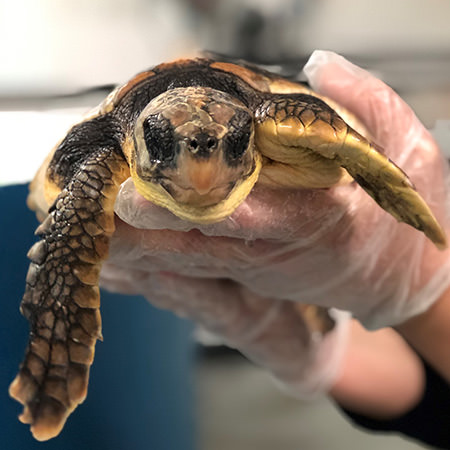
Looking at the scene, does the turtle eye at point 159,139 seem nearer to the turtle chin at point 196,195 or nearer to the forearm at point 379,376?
the turtle chin at point 196,195

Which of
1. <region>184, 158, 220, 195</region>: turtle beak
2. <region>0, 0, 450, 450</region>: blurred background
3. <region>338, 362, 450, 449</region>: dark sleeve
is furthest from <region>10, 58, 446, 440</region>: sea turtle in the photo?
<region>338, 362, 450, 449</region>: dark sleeve

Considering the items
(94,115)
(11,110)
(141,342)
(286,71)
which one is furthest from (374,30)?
(141,342)

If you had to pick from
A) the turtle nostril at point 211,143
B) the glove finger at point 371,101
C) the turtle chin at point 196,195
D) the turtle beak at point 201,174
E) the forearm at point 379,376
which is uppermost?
the turtle nostril at point 211,143

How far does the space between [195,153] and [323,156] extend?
0.67 ft

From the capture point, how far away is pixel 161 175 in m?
0.45

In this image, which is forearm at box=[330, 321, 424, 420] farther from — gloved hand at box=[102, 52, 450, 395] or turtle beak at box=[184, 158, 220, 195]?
turtle beak at box=[184, 158, 220, 195]

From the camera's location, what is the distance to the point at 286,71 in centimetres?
72

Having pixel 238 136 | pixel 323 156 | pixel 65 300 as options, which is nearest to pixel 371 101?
pixel 323 156

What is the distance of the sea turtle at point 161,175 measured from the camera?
45cm

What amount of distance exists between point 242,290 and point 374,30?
1.81 feet

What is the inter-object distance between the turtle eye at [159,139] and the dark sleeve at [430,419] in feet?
2.89

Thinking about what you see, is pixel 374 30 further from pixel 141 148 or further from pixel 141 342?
pixel 141 342

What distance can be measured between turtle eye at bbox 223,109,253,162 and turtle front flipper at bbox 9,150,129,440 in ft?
0.59

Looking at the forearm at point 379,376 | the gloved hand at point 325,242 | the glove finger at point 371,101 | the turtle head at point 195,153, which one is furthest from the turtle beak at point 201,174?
the forearm at point 379,376
